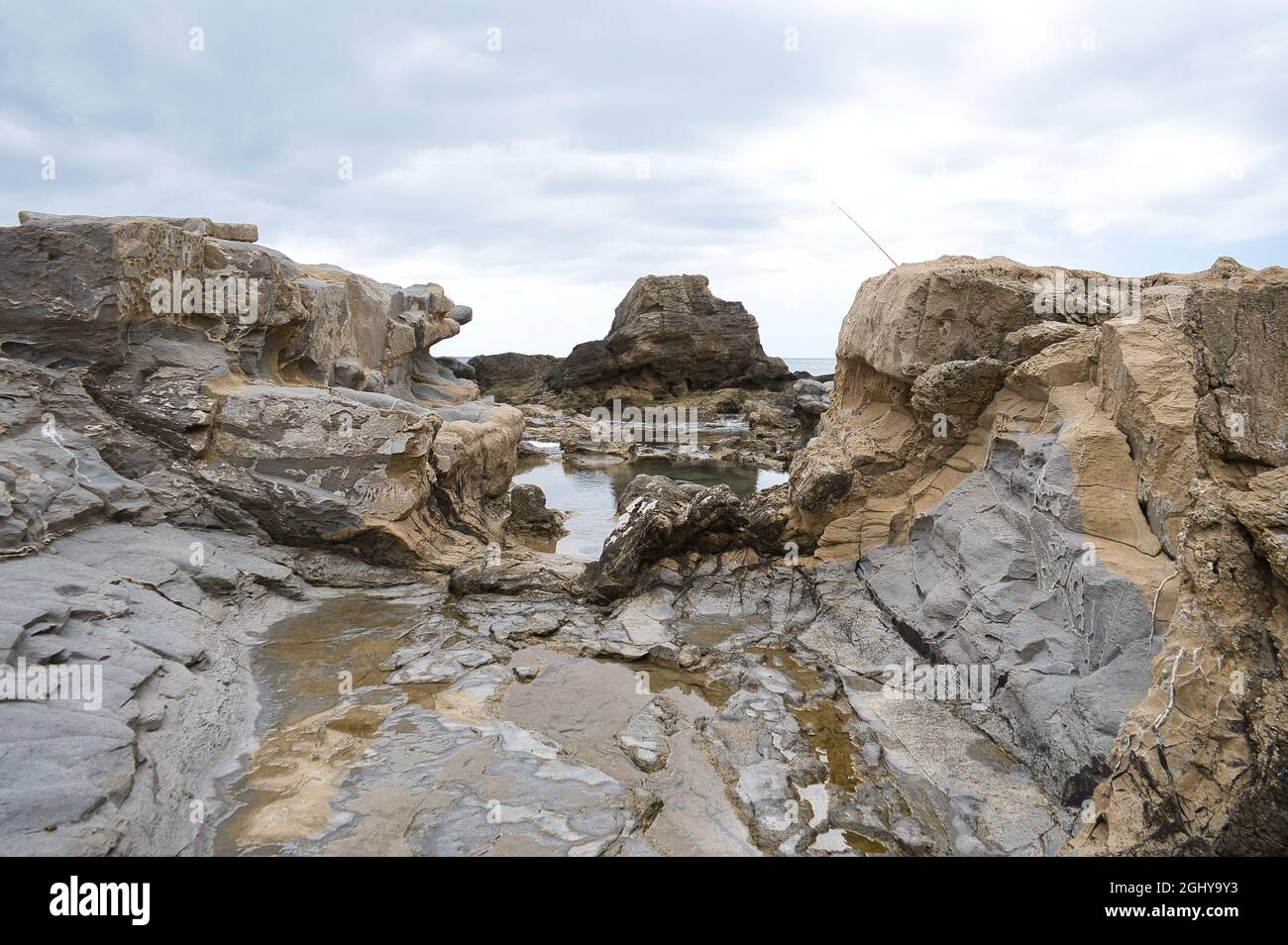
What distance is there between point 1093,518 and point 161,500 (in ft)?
27.5

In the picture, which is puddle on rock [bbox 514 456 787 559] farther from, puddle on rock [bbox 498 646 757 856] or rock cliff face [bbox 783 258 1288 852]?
rock cliff face [bbox 783 258 1288 852]

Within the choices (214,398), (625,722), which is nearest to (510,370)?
(214,398)

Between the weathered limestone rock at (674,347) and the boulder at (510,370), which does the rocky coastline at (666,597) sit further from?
the boulder at (510,370)

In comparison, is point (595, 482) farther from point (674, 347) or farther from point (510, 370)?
point (510, 370)

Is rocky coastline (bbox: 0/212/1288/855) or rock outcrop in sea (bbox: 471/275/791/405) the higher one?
rock outcrop in sea (bbox: 471/275/791/405)

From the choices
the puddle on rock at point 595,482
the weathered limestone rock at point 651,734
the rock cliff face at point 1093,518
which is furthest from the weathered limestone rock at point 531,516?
the weathered limestone rock at point 651,734

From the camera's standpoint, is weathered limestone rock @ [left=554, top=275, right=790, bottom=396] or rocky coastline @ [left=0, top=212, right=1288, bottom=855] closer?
rocky coastline @ [left=0, top=212, right=1288, bottom=855]

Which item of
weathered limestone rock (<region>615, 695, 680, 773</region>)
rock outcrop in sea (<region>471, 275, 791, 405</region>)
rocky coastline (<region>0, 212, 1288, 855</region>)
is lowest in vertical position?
weathered limestone rock (<region>615, 695, 680, 773</region>)

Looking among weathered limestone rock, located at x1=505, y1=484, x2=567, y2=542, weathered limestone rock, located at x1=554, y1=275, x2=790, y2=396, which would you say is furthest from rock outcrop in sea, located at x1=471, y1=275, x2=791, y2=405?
weathered limestone rock, located at x1=505, y1=484, x2=567, y2=542

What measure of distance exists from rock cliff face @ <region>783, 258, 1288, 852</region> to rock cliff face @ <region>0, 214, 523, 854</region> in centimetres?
471

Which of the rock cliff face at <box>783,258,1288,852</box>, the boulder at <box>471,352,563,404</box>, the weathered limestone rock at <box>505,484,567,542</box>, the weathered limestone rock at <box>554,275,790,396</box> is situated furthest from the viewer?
the boulder at <box>471,352,563,404</box>

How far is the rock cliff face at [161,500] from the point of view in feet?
13.6

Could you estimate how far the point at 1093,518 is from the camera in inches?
215

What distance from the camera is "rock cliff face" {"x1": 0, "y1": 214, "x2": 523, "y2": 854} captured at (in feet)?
13.6
